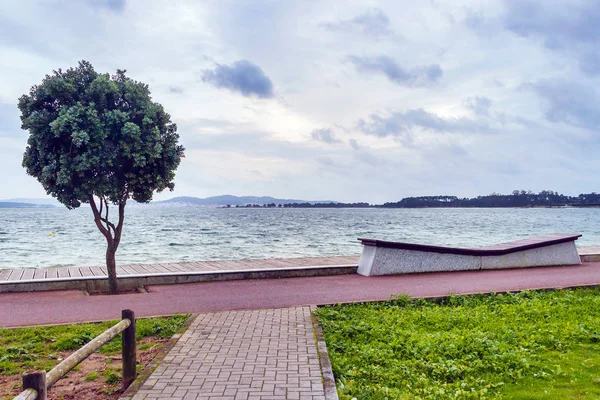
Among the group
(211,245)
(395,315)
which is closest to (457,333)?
(395,315)

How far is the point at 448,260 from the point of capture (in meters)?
14.1

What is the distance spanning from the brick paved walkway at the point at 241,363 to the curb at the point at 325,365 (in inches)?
2.6

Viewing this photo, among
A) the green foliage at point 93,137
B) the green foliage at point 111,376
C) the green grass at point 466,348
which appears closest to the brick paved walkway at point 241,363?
the green grass at point 466,348

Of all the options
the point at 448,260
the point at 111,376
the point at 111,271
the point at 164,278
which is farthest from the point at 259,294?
the point at 448,260

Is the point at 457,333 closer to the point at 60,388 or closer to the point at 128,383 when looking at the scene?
the point at 128,383

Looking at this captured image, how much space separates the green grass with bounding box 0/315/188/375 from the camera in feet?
21.5

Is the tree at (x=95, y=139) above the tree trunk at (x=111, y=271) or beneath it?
above

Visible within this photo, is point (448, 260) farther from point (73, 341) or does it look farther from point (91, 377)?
point (91, 377)

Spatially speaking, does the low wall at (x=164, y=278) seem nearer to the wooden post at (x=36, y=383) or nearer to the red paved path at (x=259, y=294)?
the red paved path at (x=259, y=294)

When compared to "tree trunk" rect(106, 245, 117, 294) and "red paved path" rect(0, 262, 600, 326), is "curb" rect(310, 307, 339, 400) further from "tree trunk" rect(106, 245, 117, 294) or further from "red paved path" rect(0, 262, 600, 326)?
"tree trunk" rect(106, 245, 117, 294)

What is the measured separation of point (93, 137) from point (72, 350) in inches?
189

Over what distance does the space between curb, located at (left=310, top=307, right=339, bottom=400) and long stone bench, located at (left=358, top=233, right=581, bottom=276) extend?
18.1ft

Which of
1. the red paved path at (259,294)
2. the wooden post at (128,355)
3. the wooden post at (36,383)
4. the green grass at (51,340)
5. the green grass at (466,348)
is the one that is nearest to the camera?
the wooden post at (36,383)

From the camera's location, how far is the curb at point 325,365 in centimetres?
504
